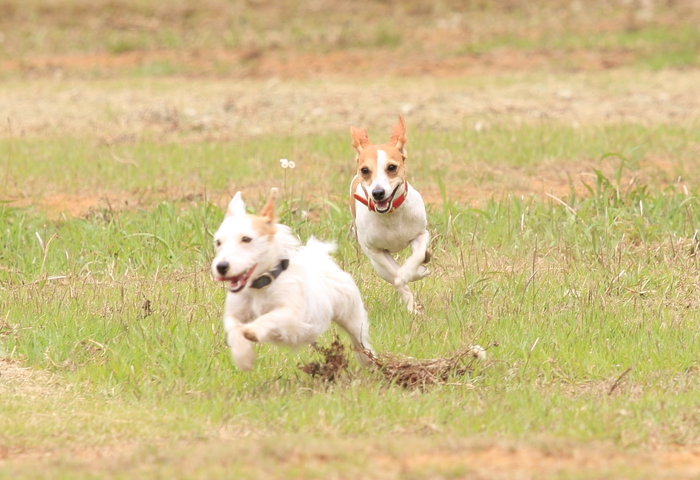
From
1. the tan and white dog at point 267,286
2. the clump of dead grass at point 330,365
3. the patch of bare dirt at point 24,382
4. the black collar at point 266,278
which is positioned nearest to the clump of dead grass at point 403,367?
the clump of dead grass at point 330,365

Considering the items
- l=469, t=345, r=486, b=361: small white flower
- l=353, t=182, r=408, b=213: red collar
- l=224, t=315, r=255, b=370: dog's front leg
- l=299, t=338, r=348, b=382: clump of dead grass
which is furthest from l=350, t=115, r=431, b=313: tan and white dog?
l=224, t=315, r=255, b=370: dog's front leg

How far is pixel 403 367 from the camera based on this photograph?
5.82 m

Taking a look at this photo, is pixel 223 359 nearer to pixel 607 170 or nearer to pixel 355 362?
pixel 355 362

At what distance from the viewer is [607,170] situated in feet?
36.4

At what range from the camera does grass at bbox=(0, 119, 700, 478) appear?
5.17 m

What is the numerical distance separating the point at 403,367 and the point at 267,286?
94cm

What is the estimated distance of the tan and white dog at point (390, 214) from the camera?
691 centimetres

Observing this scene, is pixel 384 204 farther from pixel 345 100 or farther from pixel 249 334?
pixel 345 100

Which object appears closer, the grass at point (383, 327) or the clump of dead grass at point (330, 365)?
the grass at point (383, 327)

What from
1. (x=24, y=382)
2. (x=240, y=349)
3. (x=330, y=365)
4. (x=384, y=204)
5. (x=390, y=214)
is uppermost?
(x=384, y=204)

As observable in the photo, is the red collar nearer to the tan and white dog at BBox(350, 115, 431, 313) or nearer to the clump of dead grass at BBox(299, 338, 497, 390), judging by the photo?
the tan and white dog at BBox(350, 115, 431, 313)

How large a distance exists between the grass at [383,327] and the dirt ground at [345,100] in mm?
1214

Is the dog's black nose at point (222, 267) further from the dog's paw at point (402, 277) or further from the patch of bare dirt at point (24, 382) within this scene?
the dog's paw at point (402, 277)

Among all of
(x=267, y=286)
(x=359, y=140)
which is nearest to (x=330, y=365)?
(x=267, y=286)
